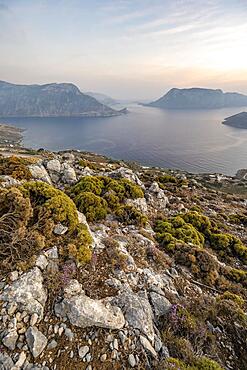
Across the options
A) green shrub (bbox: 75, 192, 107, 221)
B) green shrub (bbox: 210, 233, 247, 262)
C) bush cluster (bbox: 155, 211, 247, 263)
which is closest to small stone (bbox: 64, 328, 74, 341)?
green shrub (bbox: 75, 192, 107, 221)

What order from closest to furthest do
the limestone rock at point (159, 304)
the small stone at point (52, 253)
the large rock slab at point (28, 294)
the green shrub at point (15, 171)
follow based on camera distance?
the large rock slab at point (28, 294) < the limestone rock at point (159, 304) < the small stone at point (52, 253) < the green shrub at point (15, 171)

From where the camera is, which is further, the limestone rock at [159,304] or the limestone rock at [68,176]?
the limestone rock at [68,176]

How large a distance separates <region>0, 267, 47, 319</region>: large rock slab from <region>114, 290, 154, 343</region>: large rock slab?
1.97 meters

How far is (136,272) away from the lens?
25.2 ft

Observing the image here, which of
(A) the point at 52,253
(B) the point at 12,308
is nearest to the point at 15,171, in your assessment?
(A) the point at 52,253

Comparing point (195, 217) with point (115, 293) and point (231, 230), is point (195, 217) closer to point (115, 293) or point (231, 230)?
point (231, 230)

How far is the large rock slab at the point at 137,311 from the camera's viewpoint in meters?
5.76

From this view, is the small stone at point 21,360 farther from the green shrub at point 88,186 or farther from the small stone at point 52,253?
the green shrub at point 88,186

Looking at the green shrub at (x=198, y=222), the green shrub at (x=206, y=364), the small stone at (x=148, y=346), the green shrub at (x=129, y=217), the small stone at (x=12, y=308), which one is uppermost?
the small stone at (x=12, y=308)

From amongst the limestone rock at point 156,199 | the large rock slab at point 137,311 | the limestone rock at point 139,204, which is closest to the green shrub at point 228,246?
the limestone rock at point 156,199

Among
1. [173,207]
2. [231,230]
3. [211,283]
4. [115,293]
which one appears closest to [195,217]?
[173,207]

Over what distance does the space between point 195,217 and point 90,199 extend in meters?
7.76

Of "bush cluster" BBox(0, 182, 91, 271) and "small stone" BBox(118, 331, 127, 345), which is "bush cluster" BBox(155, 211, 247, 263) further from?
"small stone" BBox(118, 331, 127, 345)

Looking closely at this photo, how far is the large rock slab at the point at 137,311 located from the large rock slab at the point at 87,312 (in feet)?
0.78
